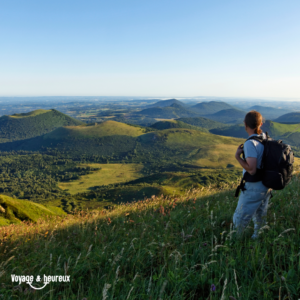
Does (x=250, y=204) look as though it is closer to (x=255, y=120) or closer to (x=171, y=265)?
(x=255, y=120)

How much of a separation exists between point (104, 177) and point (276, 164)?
16653 cm

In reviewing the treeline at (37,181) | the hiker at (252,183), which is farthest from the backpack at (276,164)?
the treeline at (37,181)

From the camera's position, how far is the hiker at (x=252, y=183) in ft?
12.1

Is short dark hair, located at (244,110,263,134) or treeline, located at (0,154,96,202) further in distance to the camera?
treeline, located at (0,154,96,202)

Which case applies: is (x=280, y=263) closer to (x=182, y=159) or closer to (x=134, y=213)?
(x=134, y=213)

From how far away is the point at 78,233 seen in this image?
4.94 metres

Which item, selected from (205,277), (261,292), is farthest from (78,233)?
(261,292)

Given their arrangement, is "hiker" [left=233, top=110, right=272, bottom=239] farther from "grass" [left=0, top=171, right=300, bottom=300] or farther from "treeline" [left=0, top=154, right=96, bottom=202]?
"treeline" [left=0, top=154, right=96, bottom=202]

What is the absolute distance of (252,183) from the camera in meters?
3.85

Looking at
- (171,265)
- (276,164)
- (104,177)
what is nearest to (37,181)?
(104,177)

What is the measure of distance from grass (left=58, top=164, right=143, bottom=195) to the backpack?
147229 millimetres

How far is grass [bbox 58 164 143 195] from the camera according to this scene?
149500mm

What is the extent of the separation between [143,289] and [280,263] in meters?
1.88

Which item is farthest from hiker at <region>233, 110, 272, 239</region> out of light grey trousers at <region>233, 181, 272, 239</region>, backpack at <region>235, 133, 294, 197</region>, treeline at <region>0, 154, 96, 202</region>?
treeline at <region>0, 154, 96, 202</region>
